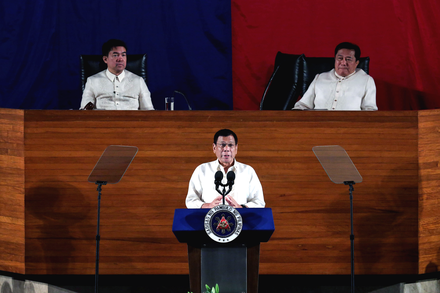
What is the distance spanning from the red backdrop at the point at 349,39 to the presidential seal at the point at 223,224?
110 inches

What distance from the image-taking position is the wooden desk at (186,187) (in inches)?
123

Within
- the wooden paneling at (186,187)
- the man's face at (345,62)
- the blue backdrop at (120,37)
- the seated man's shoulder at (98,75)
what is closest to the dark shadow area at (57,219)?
the wooden paneling at (186,187)

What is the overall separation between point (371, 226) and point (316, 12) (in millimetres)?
2395

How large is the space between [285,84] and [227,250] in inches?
94.6

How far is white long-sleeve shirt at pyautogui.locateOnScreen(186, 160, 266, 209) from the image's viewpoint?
2652 millimetres

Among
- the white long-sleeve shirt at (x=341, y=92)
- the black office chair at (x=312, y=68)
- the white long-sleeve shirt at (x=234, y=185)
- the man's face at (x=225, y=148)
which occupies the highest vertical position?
the black office chair at (x=312, y=68)

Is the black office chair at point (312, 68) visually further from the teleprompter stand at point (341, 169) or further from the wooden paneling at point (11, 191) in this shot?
the wooden paneling at point (11, 191)

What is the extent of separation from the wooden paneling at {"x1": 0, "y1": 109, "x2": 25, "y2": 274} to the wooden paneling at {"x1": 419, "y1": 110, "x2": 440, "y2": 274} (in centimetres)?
261

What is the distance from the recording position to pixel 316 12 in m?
4.66

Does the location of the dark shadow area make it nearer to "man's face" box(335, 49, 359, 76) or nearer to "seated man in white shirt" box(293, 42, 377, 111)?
"seated man in white shirt" box(293, 42, 377, 111)

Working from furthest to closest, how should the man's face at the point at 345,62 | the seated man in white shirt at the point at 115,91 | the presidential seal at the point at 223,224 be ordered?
the seated man in white shirt at the point at 115,91
the man's face at the point at 345,62
the presidential seal at the point at 223,224

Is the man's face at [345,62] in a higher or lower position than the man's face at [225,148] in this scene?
higher

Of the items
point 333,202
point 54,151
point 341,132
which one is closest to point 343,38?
point 341,132

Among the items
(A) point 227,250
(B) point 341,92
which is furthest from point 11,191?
(B) point 341,92
